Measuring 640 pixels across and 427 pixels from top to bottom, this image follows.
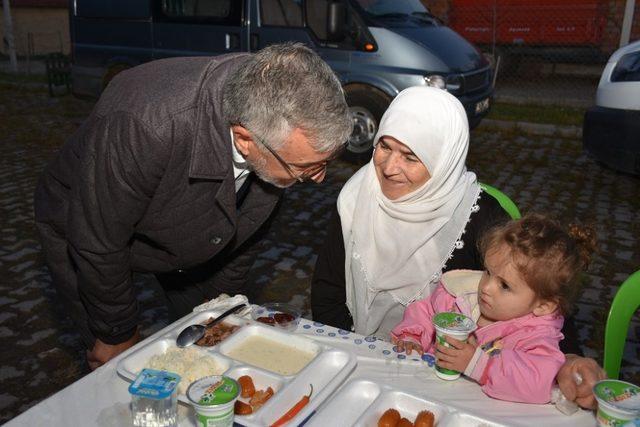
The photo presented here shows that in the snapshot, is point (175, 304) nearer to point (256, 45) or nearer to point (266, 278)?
point (266, 278)

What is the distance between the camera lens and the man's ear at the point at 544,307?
2000mm

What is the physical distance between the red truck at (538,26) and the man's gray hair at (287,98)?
33.3 feet

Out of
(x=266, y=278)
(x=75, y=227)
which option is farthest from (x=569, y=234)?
(x=266, y=278)

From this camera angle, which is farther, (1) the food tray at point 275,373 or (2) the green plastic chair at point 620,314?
(2) the green plastic chair at point 620,314

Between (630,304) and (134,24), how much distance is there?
795 centimetres

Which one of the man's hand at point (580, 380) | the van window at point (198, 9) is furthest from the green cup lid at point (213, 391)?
the van window at point (198, 9)

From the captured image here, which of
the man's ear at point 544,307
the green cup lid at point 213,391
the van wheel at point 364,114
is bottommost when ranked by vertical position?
the van wheel at point 364,114

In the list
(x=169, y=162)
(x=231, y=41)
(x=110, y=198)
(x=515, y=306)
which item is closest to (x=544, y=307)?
(x=515, y=306)

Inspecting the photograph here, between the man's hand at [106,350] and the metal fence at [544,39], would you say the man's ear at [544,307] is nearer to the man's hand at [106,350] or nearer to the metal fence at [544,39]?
the man's hand at [106,350]

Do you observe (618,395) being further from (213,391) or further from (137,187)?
(137,187)

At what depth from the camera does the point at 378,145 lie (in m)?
2.54

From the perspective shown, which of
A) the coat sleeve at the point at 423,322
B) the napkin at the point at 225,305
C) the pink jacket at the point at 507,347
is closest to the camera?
the pink jacket at the point at 507,347

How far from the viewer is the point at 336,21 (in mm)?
7215

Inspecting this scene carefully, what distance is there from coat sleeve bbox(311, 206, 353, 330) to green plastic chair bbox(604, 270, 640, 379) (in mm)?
1058
